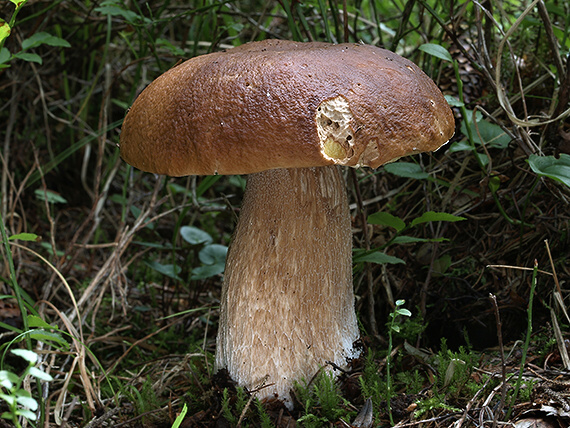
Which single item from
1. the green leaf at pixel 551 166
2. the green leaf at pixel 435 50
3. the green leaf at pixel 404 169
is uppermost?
the green leaf at pixel 435 50

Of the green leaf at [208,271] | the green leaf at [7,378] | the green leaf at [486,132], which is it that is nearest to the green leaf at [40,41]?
the green leaf at [208,271]

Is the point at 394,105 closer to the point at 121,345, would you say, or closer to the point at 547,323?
the point at 547,323

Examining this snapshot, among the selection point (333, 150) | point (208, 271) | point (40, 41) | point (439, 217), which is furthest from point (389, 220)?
point (40, 41)

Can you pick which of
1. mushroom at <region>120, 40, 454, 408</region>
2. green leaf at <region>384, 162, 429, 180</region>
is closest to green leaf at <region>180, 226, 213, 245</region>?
mushroom at <region>120, 40, 454, 408</region>

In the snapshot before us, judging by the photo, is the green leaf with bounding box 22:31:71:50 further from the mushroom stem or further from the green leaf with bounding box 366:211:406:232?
the green leaf with bounding box 366:211:406:232

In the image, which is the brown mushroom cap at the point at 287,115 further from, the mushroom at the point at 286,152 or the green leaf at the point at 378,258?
the green leaf at the point at 378,258

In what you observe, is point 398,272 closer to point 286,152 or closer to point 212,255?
point 212,255

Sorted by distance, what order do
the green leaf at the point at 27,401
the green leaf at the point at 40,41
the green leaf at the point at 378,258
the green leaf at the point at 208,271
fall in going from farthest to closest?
the green leaf at the point at 208,271 → the green leaf at the point at 40,41 → the green leaf at the point at 378,258 → the green leaf at the point at 27,401
